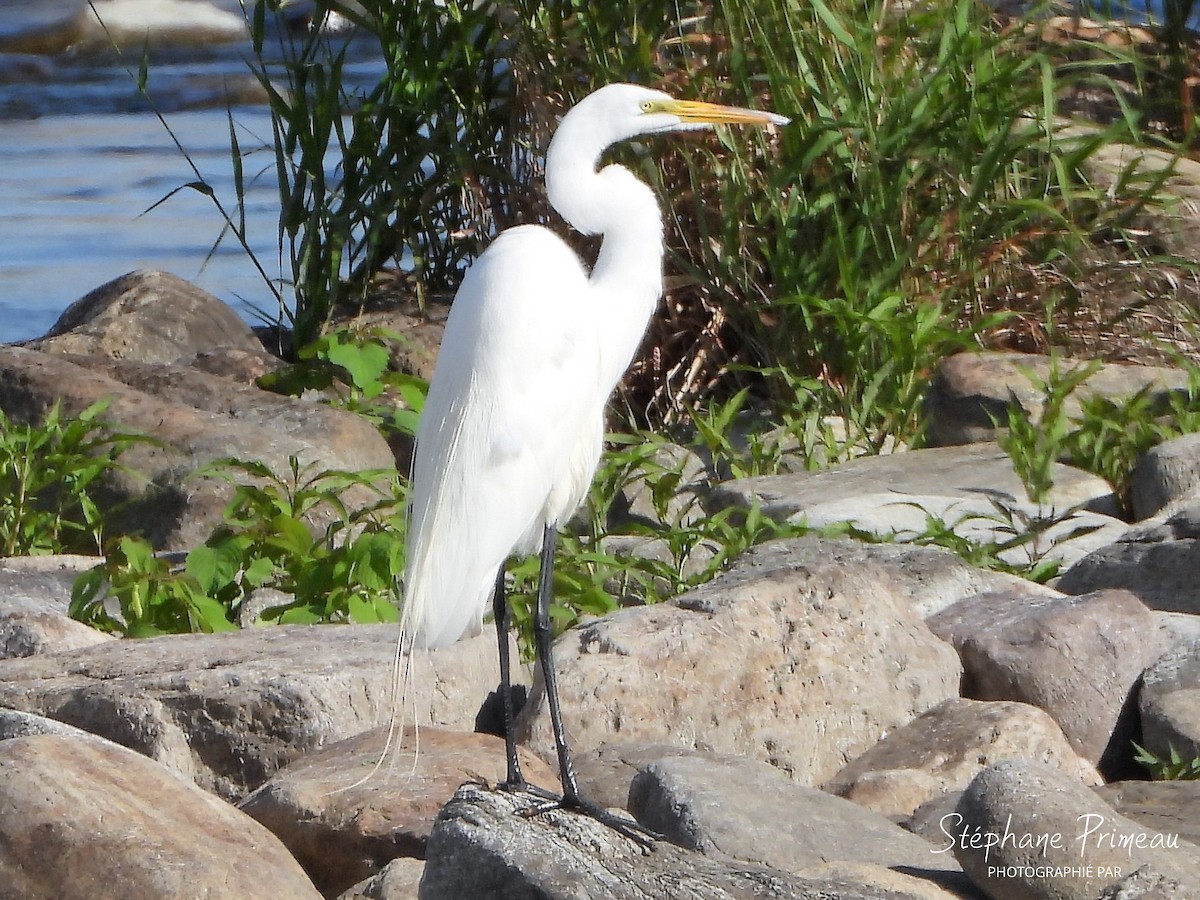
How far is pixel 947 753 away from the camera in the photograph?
115 inches

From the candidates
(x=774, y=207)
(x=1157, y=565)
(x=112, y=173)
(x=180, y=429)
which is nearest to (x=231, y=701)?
(x=180, y=429)

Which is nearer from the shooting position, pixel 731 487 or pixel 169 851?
pixel 169 851

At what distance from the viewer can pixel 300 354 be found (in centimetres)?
531

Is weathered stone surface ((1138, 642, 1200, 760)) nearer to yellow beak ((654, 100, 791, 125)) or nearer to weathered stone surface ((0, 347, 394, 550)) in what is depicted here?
yellow beak ((654, 100, 791, 125))

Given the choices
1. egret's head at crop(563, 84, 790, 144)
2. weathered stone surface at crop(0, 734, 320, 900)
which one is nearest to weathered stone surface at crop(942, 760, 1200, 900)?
weathered stone surface at crop(0, 734, 320, 900)

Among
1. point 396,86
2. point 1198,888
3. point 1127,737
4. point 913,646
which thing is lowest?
point 1127,737

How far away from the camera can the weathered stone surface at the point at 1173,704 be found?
2959 mm

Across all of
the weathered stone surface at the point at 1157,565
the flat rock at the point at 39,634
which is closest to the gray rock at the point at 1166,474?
the weathered stone surface at the point at 1157,565

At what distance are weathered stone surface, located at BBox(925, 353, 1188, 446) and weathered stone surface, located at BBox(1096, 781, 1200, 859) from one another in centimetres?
196

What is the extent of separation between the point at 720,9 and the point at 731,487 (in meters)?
1.64

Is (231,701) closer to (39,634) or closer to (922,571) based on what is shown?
(39,634)

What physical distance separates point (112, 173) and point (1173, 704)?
9.77 metres

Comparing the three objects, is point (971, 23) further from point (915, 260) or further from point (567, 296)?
point (567, 296)

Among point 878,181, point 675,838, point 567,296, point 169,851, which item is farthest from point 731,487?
point 169,851
